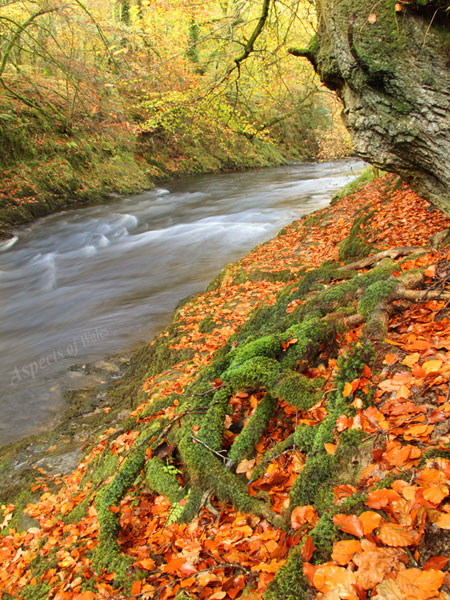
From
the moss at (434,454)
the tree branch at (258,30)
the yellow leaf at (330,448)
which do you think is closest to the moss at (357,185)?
the tree branch at (258,30)

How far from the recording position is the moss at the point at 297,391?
2.74 meters

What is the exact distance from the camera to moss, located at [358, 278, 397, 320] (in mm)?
3084

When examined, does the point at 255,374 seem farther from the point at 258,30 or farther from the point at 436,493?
the point at 258,30

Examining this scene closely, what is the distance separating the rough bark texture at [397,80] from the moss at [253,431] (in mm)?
2858

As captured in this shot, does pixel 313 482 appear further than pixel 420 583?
Yes

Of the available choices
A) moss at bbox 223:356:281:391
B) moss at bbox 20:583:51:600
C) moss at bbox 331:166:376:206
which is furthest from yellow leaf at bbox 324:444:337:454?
moss at bbox 331:166:376:206

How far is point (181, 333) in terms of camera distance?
704cm

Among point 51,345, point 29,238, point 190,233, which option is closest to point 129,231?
point 190,233

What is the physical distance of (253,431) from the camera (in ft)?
9.28

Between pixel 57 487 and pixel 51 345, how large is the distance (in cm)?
464

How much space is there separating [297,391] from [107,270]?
Result: 1080 centimetres

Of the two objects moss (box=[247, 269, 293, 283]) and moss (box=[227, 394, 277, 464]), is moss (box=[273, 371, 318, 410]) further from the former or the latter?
moss (box=[247, 269, 293, 283])

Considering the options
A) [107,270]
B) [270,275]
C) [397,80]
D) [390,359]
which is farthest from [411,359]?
[107,270]

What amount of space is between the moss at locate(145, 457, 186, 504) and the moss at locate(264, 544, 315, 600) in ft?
4.17
